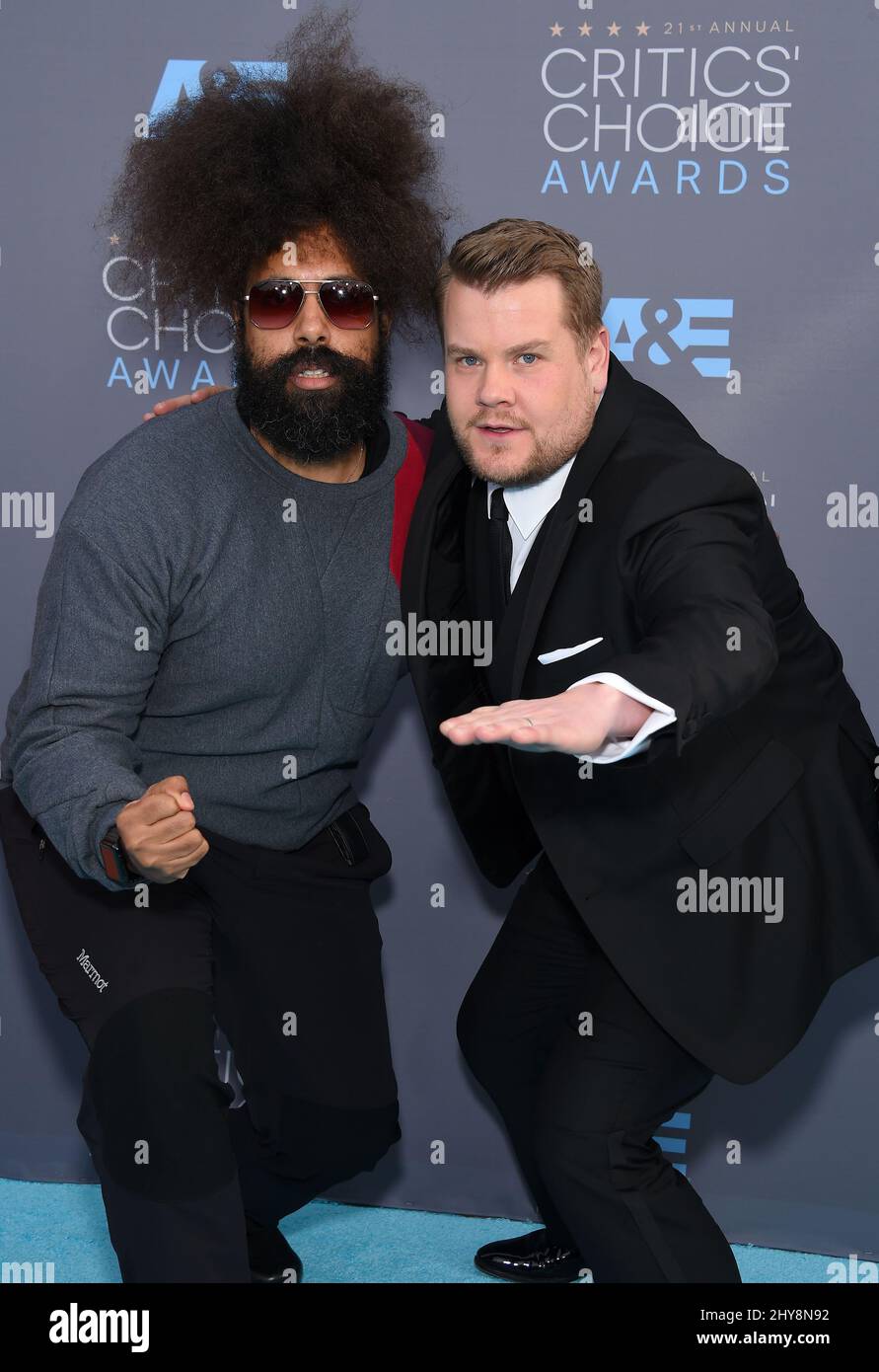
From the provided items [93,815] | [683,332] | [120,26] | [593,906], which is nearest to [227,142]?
[120,26]

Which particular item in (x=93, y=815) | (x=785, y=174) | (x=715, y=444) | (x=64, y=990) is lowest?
→ (x=64, y=990)

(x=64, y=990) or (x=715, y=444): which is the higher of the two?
(x=715, y=444)

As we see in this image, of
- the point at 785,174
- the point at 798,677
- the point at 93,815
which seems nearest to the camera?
the point at 93,815

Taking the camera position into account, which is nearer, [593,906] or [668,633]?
[668,633]

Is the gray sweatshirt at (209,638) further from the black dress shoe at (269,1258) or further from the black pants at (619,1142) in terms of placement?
the black dress shoe at (269,1258)

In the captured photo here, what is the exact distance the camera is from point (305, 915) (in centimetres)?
294

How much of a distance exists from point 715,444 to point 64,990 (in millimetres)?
1755

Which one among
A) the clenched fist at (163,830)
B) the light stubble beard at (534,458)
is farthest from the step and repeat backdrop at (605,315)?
the clenched fist at (163,830)

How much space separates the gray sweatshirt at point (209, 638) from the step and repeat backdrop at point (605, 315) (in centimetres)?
50

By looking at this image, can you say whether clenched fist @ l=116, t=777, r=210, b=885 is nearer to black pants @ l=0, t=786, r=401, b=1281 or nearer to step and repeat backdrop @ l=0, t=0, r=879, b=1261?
black pants @ l=0, t=786, r=401, b=1281

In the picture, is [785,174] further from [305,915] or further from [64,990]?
[64,990]

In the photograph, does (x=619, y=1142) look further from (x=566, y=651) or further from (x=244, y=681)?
(x=244, y=681)

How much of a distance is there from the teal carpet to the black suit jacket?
3.31ft

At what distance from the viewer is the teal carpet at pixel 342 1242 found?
317 centimetres
